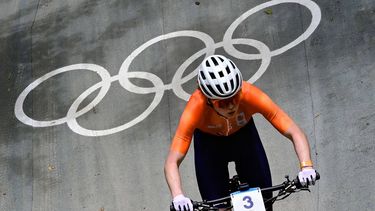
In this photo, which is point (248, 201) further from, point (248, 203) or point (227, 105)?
point (227, 105)

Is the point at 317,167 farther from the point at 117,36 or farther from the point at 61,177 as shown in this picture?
the point at 117,36

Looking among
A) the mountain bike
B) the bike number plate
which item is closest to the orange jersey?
the mountain bike

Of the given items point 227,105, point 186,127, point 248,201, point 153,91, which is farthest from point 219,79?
point 153,91

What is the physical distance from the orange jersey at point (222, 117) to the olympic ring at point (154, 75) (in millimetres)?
3365

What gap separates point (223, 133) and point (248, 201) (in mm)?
884

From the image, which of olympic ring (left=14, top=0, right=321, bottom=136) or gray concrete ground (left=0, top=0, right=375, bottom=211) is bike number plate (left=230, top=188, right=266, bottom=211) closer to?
gray concrete ground (left=0, top=0, right=375, bottom=211)

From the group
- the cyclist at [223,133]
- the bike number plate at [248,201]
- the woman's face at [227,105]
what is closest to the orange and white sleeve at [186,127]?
the cyclist at [223,133]

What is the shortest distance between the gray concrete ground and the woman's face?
2421mm

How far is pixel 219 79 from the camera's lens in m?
5.18

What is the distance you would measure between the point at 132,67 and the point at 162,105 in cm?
102

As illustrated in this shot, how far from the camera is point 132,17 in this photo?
1056cm

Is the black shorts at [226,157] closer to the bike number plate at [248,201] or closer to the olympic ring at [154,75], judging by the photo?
the bike number plate at [248,201]

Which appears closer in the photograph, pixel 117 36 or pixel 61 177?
pixel 61 177

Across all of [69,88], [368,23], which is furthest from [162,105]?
[368,23]
